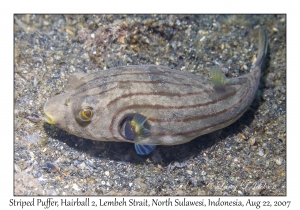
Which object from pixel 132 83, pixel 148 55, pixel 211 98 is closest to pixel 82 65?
pixel 148 55

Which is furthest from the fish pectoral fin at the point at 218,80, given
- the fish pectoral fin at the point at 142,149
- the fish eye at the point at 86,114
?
the fish eye at the point at 86,114

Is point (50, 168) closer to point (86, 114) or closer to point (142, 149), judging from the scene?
point (86, 114)

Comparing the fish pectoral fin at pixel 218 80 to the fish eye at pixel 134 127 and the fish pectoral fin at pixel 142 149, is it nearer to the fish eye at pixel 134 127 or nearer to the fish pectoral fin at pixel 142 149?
the fish eye at pixel 134 127

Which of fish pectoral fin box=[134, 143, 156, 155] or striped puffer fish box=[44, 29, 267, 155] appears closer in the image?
striped puffer fish box=[44, 29, 267, 155]

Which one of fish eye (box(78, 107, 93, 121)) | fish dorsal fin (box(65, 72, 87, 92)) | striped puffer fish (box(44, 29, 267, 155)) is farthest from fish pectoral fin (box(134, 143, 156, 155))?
fish dorsal fin (box(65, 72, 87, 92))

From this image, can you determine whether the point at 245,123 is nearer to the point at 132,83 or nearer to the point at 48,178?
the point at 132,83

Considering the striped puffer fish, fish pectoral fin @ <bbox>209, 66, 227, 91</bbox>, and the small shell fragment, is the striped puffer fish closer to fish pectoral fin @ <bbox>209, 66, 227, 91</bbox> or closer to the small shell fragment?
fish pectoral fin @ <bbox>209, 66, 227, 91</bbox>

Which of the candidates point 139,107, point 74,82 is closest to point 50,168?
point 74,82
